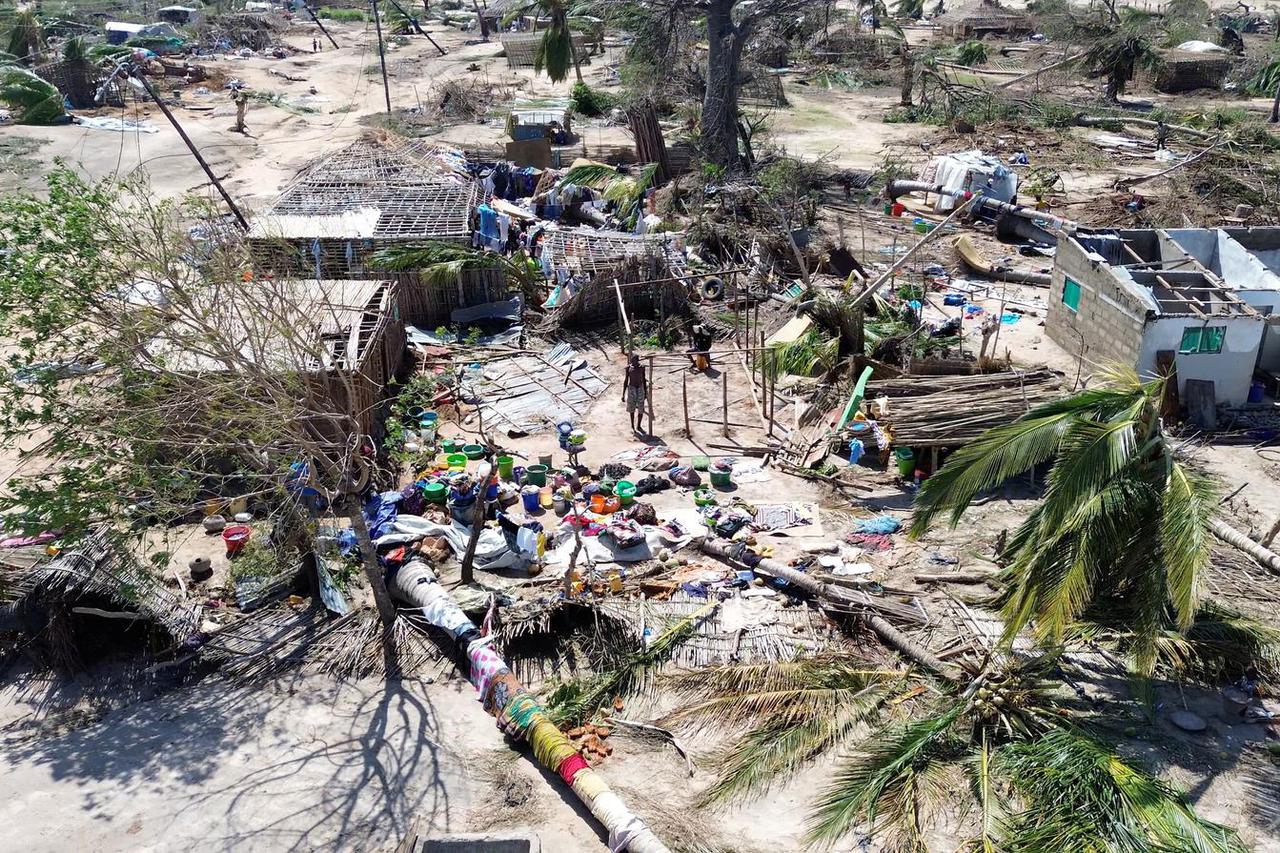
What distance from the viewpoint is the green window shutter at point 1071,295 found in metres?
15.7

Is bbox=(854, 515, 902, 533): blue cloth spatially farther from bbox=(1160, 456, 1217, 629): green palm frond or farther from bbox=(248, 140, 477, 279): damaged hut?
bbox=(248, 140, 477, 279): damaged hut

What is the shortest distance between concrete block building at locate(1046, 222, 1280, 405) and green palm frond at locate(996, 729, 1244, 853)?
672cm

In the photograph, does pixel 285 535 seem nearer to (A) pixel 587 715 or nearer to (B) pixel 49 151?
(A) pixel 587 715

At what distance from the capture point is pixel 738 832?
7574mm

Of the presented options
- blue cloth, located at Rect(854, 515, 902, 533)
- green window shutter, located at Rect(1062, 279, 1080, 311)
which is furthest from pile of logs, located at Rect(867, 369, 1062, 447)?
green window shutter, located at Rect(1062, 279, 1080, 311)

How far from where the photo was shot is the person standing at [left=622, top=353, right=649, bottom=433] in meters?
13.7

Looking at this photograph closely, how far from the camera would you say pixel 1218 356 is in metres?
14.0

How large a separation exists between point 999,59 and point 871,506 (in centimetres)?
3604

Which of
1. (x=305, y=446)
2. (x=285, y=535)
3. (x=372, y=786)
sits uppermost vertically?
(x=305, y=446)

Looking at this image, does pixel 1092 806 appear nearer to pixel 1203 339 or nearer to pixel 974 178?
pixel 1203 339

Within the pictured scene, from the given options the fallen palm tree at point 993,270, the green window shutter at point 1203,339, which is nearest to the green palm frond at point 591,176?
the fallen palm tree at point 993,270

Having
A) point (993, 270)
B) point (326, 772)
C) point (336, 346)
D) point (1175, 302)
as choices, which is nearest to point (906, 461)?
point (1175, 302)

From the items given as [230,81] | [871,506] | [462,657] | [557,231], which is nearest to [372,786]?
[462,657]

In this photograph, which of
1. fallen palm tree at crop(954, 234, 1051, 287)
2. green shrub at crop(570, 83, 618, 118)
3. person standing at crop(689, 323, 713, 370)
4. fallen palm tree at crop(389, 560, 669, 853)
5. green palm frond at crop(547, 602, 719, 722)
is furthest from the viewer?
green shrub at crop(570, 83, 618, 118)
